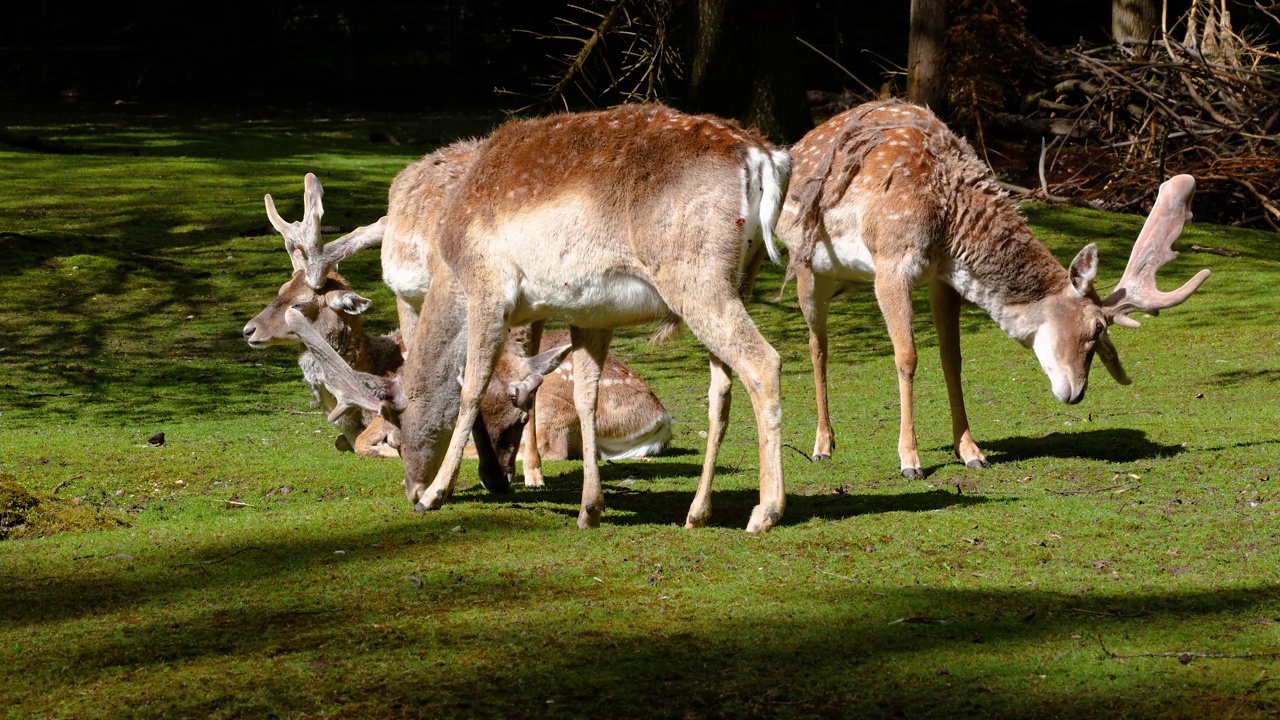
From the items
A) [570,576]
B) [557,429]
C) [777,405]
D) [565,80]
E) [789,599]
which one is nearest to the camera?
[789,599]

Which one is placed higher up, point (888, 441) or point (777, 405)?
point (777, 405)

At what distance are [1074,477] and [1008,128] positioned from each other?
49.2ft

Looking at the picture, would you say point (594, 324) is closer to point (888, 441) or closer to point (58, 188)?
point (888, 441)

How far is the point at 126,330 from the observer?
1346 cm

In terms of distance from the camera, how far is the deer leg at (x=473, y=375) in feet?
22.1

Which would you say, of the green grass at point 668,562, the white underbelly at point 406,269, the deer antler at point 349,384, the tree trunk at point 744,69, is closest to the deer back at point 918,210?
the green grass at point 668,562

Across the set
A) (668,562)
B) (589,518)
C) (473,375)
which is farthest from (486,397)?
(668,562)

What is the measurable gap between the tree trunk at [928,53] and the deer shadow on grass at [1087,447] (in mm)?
10416

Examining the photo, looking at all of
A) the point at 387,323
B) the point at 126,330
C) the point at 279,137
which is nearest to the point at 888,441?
the point at 387,323

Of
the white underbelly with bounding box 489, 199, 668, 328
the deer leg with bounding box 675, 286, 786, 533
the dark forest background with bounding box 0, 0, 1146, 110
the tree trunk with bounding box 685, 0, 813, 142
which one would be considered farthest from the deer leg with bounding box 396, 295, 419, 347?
the dark forest background with bounding box 0, 0, 1146, 110

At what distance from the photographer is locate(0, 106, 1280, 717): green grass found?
428cm

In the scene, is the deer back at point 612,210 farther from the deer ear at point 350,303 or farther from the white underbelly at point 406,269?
the deer ear at point 350,303

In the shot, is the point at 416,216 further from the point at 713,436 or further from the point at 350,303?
the point at 713,436

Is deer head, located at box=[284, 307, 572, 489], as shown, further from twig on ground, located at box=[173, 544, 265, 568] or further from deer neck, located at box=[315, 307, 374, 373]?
deer neck, located at box=[315, 307, 374, 373]
